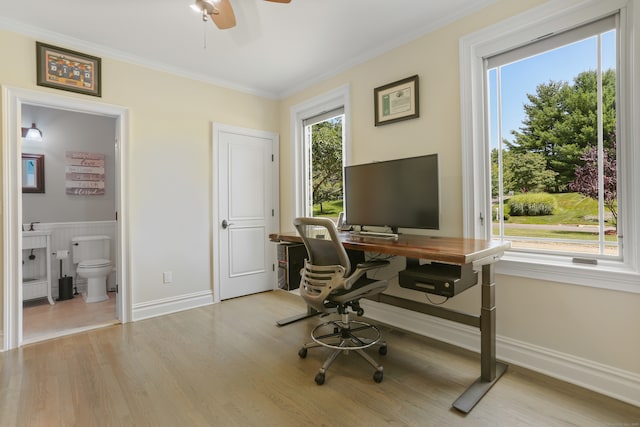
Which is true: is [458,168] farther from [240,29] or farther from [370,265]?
[240,29]

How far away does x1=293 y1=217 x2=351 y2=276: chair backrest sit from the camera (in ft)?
6.35

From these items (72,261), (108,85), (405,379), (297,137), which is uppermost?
(108,85)

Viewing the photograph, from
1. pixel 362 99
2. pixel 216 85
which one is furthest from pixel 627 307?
pixel 216 85

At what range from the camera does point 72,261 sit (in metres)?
4.07

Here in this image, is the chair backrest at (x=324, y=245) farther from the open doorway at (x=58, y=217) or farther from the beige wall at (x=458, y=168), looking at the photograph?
the open doorway at (x=58, y=217)

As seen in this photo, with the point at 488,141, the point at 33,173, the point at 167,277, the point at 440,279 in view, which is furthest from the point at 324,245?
the point at 33,173

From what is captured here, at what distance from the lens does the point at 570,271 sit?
194 centimetres

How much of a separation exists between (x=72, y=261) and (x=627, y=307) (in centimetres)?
548

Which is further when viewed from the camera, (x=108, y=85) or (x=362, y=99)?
(x=362, y=99)

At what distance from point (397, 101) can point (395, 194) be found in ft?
3.10

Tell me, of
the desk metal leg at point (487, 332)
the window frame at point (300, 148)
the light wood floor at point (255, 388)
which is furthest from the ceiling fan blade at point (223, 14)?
the light wood floor at point (255, 388)

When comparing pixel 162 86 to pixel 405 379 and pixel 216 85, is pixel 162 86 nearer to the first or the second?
pixel 216 85

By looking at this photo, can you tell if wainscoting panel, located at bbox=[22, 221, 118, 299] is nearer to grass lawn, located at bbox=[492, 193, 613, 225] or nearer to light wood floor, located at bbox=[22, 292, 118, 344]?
light wood floor, located at bbox=[22, 292, 118, 344]

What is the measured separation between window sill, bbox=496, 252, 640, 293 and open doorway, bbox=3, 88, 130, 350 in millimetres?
3411
